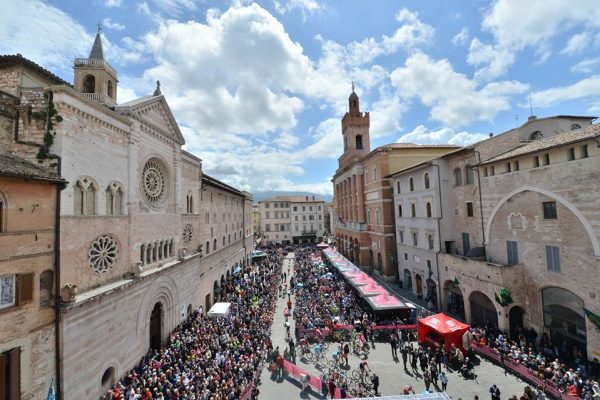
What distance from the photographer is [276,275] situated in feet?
130

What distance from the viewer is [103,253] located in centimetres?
1509

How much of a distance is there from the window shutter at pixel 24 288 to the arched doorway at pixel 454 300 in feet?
85.1

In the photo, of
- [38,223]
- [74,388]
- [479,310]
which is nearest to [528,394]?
[479,310]

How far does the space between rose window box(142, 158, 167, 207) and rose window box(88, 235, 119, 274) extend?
440cm

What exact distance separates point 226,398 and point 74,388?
608cm

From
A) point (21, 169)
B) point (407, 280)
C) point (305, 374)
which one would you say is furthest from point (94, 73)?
point (407, 280)

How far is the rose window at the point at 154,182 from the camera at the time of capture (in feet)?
64.3

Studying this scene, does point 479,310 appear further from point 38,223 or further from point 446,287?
point 38,223

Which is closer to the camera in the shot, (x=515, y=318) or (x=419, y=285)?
(x=515, y=318)

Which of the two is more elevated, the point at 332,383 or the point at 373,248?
the point at 373,248

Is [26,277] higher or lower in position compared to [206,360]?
higher

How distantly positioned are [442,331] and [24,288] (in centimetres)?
1955

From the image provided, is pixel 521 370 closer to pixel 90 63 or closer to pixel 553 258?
pixel 553 258

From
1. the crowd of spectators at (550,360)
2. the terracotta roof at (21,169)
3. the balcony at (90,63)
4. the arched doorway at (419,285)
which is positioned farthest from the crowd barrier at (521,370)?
the balcony at (90,63)
